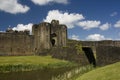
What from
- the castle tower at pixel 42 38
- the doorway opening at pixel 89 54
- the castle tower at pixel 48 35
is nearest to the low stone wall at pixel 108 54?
the doorway opening at pixel 89 54

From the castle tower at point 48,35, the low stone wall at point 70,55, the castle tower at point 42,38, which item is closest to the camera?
the low stone wall at point 70,55

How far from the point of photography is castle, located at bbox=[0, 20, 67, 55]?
5672 cm

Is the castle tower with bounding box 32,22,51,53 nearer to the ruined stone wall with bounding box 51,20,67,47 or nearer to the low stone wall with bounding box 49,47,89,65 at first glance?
the ruined stone wall with bounding box 51,20,67,47

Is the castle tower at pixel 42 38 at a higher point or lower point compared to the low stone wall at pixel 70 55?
higher

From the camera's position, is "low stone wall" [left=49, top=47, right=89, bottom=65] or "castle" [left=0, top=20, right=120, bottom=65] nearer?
"low stone wall" [left=49, top=47, right=89, bottom=65]

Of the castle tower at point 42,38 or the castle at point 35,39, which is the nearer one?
the castle at point 35,39

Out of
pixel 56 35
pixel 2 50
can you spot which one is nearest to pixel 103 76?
pixel 2 50

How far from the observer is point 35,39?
6106cm

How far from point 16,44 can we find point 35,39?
5.11m

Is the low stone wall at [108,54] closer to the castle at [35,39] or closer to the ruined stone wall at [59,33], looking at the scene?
the castle at [35,39]

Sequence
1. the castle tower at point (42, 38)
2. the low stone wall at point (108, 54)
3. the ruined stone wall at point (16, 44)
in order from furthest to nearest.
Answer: the castle tower at point (42, 38) < the ruined stone wall at point (16, 44) < the low stone wall at point (108, 54)

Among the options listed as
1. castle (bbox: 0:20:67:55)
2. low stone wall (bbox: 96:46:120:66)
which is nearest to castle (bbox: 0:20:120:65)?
castle (bbox: 0:20:67:55)

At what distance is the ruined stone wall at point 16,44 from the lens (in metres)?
56.2

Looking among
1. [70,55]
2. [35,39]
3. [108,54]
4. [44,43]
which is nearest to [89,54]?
[70,55]
